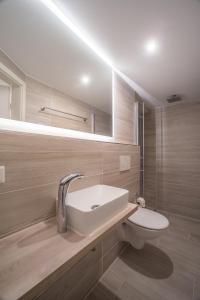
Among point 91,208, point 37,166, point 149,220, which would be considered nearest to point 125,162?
point 149,220

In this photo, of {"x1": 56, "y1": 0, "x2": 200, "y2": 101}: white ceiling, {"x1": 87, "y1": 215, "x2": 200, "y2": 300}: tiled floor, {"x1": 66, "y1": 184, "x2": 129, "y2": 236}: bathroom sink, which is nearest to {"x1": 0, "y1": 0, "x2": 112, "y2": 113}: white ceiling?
{"x1": 56, "y1": 0, "x2": 200, "y2": 101}: white ceiling

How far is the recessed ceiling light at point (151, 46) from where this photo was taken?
1211mm

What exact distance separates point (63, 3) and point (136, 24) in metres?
0.52

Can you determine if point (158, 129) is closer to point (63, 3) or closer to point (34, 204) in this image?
point (63, 3)

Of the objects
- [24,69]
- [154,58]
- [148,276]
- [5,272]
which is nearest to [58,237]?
[5,272]

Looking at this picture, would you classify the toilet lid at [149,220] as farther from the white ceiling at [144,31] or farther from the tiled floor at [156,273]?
the white ceiling at [144,31]

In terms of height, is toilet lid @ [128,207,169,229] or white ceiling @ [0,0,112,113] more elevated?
white ceiling @ [0,0,112,113]

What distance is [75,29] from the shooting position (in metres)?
1.12

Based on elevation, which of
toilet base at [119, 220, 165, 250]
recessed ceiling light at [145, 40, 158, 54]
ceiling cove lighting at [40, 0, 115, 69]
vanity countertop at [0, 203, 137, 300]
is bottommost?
toilet base at [119, 220, 165, 250]

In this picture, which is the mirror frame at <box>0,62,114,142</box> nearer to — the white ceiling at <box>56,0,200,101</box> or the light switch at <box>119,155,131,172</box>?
the white ceiling at <box>56,0,200,101</box>

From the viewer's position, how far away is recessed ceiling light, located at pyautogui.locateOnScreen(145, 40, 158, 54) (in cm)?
121

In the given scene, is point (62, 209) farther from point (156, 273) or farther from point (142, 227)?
point (156, 273)

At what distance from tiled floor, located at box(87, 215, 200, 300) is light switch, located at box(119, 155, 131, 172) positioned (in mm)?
970

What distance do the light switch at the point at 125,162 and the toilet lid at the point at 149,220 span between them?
0.53m
